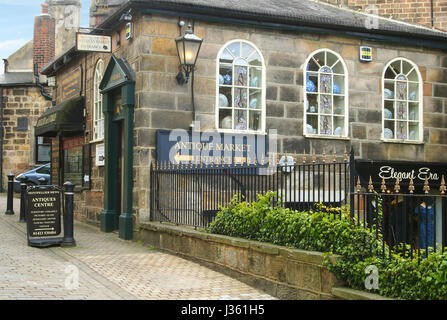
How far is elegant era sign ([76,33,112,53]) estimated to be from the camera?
1245cm

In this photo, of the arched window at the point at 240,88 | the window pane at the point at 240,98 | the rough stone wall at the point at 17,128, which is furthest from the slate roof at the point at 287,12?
the rough stone wall at the point at 17,128

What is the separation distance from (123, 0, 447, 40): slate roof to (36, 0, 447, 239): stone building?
31mm

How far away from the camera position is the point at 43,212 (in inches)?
424

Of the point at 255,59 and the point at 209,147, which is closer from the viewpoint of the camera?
the point at 209,147

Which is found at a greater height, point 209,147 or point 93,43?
point 93,43

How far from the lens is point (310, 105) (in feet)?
43.7

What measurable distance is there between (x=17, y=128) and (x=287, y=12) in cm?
1889

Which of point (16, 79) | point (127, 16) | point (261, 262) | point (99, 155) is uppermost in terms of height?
point (16, 79)

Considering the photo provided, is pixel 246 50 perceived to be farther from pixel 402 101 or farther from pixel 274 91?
pixel 402 101

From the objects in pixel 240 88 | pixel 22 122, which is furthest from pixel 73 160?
pixel 22 122

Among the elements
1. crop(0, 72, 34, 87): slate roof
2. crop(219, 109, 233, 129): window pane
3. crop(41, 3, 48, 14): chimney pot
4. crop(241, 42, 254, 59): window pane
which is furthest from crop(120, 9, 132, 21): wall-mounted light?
crop(41, 3, 48, 14): chimney pot

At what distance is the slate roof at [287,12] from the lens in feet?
38.8

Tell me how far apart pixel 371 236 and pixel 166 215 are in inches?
206

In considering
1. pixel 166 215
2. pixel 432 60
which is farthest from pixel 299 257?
pixel 432 60
